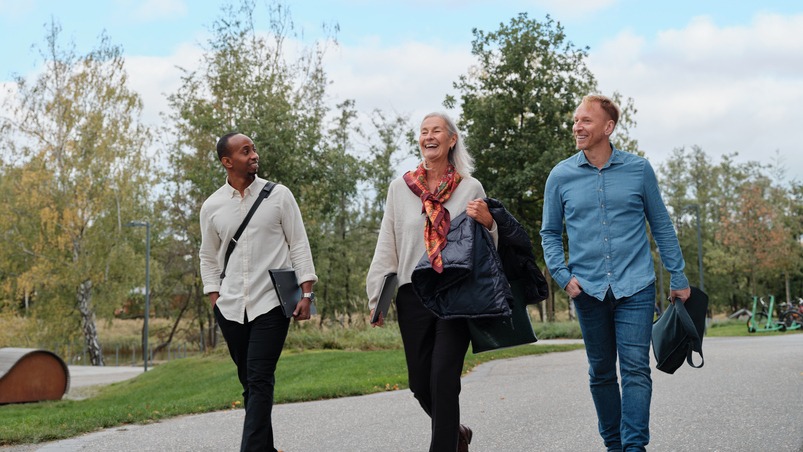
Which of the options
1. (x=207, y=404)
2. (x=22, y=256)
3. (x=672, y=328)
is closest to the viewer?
(x=672, y=328)

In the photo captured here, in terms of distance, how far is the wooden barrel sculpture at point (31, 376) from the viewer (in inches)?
733

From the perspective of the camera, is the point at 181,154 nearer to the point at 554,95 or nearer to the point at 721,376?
the point at 554,95

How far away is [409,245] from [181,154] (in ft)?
117

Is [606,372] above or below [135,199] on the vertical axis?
below

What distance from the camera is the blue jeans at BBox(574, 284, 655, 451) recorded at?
15.5 feet

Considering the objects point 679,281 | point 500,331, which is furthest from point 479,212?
point 679,281

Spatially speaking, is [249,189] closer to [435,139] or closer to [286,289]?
[286,289]

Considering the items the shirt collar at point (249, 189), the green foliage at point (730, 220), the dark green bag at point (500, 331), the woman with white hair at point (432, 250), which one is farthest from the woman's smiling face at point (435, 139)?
the green foliage at point (730, 220)

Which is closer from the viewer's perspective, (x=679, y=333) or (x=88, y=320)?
(x=679, y=333)

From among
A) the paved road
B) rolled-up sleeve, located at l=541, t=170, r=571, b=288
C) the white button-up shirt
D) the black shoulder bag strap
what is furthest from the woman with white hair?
the paved road

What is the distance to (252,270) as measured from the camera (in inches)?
216

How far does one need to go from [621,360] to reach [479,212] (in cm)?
112

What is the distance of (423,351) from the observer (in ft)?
15.6

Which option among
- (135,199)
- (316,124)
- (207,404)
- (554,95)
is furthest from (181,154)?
(207,404)
